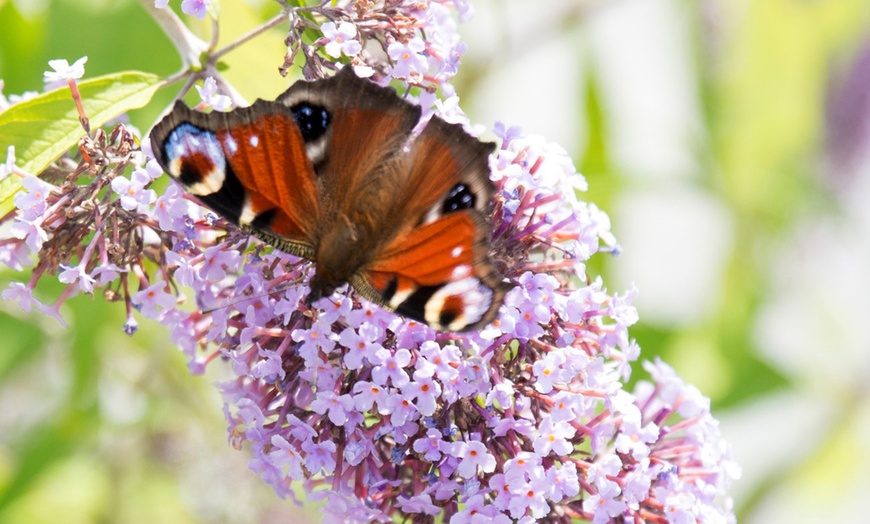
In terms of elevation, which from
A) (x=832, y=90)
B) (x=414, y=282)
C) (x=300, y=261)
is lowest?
(x=414, y=282)

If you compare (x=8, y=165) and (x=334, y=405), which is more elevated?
(x=8, y=165)

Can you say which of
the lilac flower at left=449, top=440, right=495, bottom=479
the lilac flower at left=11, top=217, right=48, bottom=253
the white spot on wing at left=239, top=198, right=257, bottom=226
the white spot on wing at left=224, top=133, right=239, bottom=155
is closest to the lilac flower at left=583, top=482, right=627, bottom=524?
the lilac flower at left=449, top=440, right=495, bottom=479

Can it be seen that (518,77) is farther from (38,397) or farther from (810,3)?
(38,397)

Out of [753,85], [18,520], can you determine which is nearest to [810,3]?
[753,85]

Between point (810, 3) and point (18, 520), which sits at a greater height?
point (810, 3)

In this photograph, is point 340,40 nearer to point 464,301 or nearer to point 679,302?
point 464,301

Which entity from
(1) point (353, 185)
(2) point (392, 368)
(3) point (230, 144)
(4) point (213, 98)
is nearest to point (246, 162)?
(3) point (230, 144)
